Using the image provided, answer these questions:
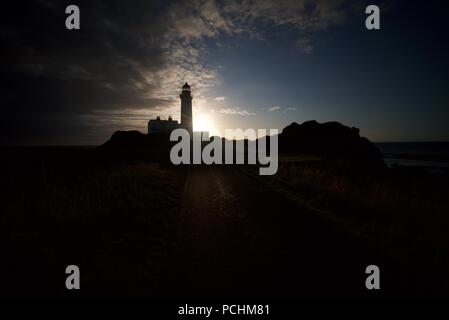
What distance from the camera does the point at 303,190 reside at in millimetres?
10672

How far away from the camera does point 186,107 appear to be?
159ft

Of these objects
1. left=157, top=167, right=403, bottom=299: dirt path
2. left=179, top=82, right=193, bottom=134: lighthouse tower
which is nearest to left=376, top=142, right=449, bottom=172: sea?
left=157, top=167, right=403, bottom=299: dirt path

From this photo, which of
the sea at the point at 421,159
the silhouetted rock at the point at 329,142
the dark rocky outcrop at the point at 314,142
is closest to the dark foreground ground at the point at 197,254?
the dark rocky outcrop at the point at 314,142

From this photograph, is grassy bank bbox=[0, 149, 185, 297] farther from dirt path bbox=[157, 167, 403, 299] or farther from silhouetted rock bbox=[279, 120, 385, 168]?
silhouetted rock bbox=[279, 120, 385, 168]

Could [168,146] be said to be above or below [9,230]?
above

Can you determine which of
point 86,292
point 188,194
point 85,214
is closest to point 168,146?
point 188,194

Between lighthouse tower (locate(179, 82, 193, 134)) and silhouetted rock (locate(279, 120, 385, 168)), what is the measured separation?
1057 inches

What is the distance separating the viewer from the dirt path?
3.28m

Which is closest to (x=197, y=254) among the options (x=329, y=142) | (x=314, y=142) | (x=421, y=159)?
(x=329, y=142)

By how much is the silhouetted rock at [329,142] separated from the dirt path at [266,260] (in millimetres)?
42293

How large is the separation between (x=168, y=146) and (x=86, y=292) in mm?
43548

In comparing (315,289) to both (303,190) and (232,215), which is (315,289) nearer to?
(232,215)

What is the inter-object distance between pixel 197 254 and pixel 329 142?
52702 millimetres
